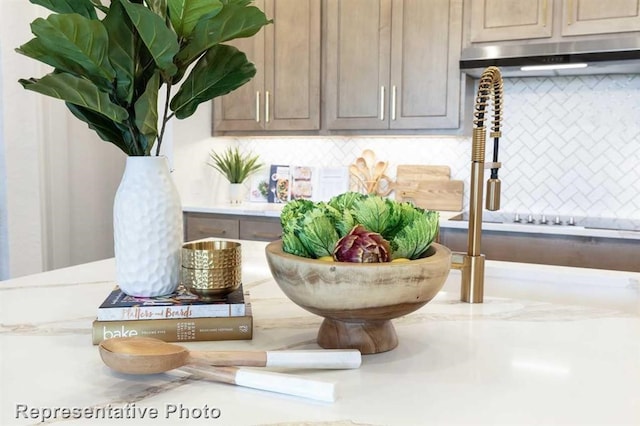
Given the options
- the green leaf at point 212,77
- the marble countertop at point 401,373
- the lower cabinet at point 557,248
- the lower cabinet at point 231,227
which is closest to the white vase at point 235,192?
A: the lower cabinet at point 231,227

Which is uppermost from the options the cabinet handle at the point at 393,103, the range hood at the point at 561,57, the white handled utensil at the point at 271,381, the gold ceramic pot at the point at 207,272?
Answer: the range hood at the point at 561,57

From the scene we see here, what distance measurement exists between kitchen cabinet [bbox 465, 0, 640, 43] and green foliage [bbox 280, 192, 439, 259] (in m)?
2.22

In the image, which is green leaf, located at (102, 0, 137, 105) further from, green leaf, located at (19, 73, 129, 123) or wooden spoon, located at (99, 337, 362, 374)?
wooden spoon, located at (99, 337, 362, 374)

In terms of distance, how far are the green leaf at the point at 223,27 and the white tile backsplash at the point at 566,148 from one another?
2461mm

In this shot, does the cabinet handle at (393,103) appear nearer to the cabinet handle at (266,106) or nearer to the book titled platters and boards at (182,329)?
the cabinet handle at (266,106)

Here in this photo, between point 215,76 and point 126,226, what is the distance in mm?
308

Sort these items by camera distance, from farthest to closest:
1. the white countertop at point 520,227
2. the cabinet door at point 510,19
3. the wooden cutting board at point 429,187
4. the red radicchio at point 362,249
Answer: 1. the wooden cutting board at point 429,187
2. the cabinet door at point 510,19
3. the white countertop at point 520,227
4. the red radicchio at point 362,249

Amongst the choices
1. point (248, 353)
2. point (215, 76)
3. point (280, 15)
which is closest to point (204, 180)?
point (280, 15)

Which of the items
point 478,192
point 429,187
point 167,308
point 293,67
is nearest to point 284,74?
point 293,67

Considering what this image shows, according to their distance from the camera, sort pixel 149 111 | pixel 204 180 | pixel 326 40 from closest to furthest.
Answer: pixel 149 111 → pixel 326 40 → pixel 204 180

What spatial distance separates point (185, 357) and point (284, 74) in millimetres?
2821

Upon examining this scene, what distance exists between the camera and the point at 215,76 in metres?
1.00

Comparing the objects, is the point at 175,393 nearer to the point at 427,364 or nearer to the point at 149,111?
the point at 427,364

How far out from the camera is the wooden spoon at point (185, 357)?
721mm
